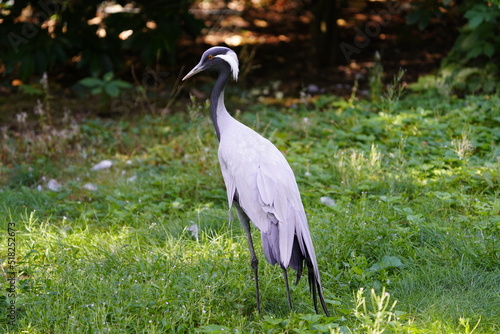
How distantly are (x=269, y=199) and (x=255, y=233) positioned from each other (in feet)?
3.49

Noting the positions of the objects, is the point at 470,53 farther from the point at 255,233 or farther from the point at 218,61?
the point at 218,61

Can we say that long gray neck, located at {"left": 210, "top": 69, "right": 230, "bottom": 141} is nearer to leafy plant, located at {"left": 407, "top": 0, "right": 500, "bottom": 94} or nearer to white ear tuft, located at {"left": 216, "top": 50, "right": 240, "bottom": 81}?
white ear tuft, located at {"left": 216, "top": 50, "right": 240, "bottom": 81}

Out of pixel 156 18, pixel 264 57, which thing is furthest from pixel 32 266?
pixel 264 57

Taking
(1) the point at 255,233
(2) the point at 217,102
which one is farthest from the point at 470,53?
(2) the point at 217,102

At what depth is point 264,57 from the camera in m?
8.91

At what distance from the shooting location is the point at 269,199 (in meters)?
3.00

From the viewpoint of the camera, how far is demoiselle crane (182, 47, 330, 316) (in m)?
2.95

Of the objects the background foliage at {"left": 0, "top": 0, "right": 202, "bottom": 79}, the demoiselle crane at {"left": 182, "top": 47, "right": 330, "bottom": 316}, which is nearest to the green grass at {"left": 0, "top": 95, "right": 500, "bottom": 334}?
the demoiselle crane at {"left": 182, "top": 47, "right": 330, "bottom": 316}

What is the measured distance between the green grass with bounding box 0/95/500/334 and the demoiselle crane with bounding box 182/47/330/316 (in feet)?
0.95

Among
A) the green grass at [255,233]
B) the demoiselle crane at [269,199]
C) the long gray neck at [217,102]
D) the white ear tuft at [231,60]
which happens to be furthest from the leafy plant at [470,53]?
the demoiselle crane at [269,199]

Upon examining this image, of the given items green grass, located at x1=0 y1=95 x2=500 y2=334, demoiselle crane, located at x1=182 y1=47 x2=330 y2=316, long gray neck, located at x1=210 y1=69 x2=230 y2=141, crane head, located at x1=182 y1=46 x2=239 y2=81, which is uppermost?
crane head, located at x1=182 y1=46 x2=239 y2=81

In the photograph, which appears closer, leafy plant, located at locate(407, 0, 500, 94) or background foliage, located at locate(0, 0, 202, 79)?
leafy plant, located at locate(407, 0, 500, 94)

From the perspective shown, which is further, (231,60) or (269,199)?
(231,60)

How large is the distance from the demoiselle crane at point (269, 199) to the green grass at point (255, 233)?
290 mm
